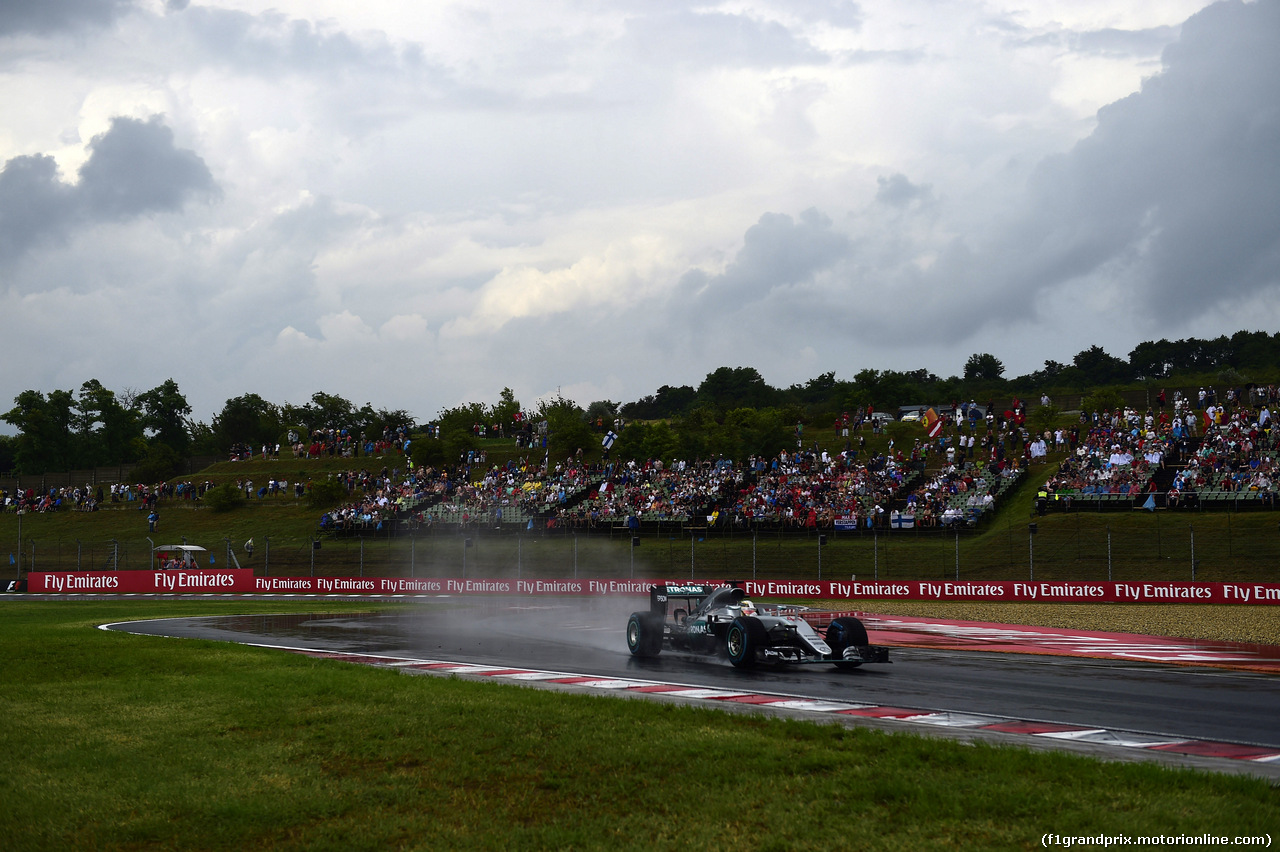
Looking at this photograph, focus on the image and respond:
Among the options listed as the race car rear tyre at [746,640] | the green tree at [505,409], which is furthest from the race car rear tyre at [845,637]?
the green tree at [505,409]

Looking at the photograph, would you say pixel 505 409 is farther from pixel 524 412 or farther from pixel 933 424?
pixel 933 424

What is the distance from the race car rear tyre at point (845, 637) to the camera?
52.1ft

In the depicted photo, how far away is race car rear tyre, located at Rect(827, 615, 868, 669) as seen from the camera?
15.9 meters

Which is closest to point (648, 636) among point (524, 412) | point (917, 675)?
point (917, 675)

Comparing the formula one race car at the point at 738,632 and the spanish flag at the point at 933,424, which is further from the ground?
the spanish flag at the point at 933,424

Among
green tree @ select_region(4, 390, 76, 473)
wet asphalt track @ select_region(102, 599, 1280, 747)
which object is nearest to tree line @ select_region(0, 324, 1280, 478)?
green tree @ select_region(4, 390, 76, 473)

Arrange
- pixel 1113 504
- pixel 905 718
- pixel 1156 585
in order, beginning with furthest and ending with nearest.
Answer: pixel 1113 504 < pixel 1156 585 < pixel 905 718

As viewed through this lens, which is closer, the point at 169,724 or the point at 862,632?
the point at 169,724

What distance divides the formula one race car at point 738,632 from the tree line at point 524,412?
5007 cm

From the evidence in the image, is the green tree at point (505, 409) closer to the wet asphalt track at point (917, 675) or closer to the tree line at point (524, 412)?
the tree line at point (524, 412)

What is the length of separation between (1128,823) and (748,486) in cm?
4493

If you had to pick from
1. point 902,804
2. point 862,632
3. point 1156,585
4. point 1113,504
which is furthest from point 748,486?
point 902,804

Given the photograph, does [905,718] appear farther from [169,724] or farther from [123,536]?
[123,536]

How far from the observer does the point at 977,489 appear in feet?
150
